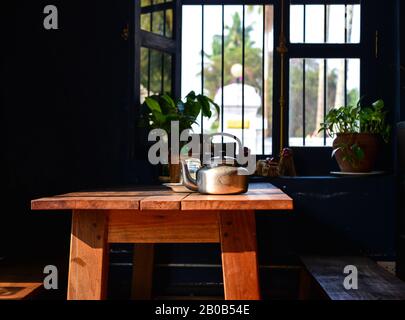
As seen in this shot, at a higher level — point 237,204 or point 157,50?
point 157,50

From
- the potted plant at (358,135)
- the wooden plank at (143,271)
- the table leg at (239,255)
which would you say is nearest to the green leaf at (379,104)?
the potted plant at (358,135)

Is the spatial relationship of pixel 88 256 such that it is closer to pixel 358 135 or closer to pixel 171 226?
pixel 171 226

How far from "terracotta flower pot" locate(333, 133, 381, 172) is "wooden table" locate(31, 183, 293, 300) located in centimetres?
188

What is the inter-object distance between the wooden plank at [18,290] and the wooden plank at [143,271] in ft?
3.00

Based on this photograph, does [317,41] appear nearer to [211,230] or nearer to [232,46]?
[211,230]

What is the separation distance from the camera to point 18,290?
2.78 metres

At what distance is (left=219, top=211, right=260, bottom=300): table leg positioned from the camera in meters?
2.22

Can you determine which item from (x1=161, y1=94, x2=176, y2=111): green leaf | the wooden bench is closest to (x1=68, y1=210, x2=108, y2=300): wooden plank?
the wooden bench

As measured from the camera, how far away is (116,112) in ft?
13.3

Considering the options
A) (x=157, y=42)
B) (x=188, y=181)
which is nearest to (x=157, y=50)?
(x=157, y=42)

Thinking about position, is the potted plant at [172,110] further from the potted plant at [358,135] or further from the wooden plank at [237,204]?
the wooden plank at [237,204]

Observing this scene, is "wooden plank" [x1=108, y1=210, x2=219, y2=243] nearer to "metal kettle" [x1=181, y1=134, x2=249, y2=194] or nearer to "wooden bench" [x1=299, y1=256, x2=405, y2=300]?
"metal kettle" [x1=181, y1=134, x2=249, y2=194]

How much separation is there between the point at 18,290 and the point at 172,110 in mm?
1657
